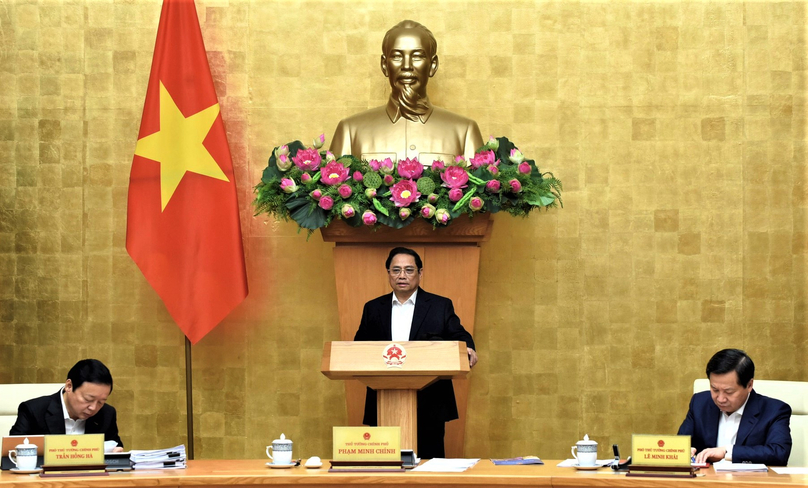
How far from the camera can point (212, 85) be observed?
240 inches

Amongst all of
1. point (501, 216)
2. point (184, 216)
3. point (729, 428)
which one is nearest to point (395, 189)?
point (184, 216)

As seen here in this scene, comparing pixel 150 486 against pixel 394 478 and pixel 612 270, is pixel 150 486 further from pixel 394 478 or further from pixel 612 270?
pixel 612 270

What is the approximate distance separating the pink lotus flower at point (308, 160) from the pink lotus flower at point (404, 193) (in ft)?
1.39

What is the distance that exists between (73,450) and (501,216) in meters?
3.70

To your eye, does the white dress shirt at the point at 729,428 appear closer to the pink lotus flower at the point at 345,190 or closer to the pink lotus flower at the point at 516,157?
the pink lotus flower at the point at 516,157

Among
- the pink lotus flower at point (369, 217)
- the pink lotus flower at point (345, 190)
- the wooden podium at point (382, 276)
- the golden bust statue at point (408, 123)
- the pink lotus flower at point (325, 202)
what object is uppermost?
the golden bust statue at point (408, 123)

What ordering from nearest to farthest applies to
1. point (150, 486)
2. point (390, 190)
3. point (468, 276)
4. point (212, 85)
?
point (150, 486)
point (390, 190)
point (468, 276)
point (212, 85)

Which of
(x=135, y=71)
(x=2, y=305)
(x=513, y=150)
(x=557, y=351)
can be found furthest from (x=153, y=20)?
(x=557, y=351)

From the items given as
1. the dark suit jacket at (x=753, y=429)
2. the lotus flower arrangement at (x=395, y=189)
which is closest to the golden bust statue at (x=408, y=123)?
the lotus flower arrangement at (x=395, y=189)

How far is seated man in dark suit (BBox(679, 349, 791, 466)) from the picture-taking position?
378 cm

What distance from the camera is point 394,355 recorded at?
13.0 feet

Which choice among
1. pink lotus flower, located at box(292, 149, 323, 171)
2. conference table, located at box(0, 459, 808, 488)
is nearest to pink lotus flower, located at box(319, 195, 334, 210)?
pink lotus flower, located at box(292, 149, 323, 171)

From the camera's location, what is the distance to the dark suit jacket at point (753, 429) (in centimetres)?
376

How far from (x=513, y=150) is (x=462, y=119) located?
0.54m
